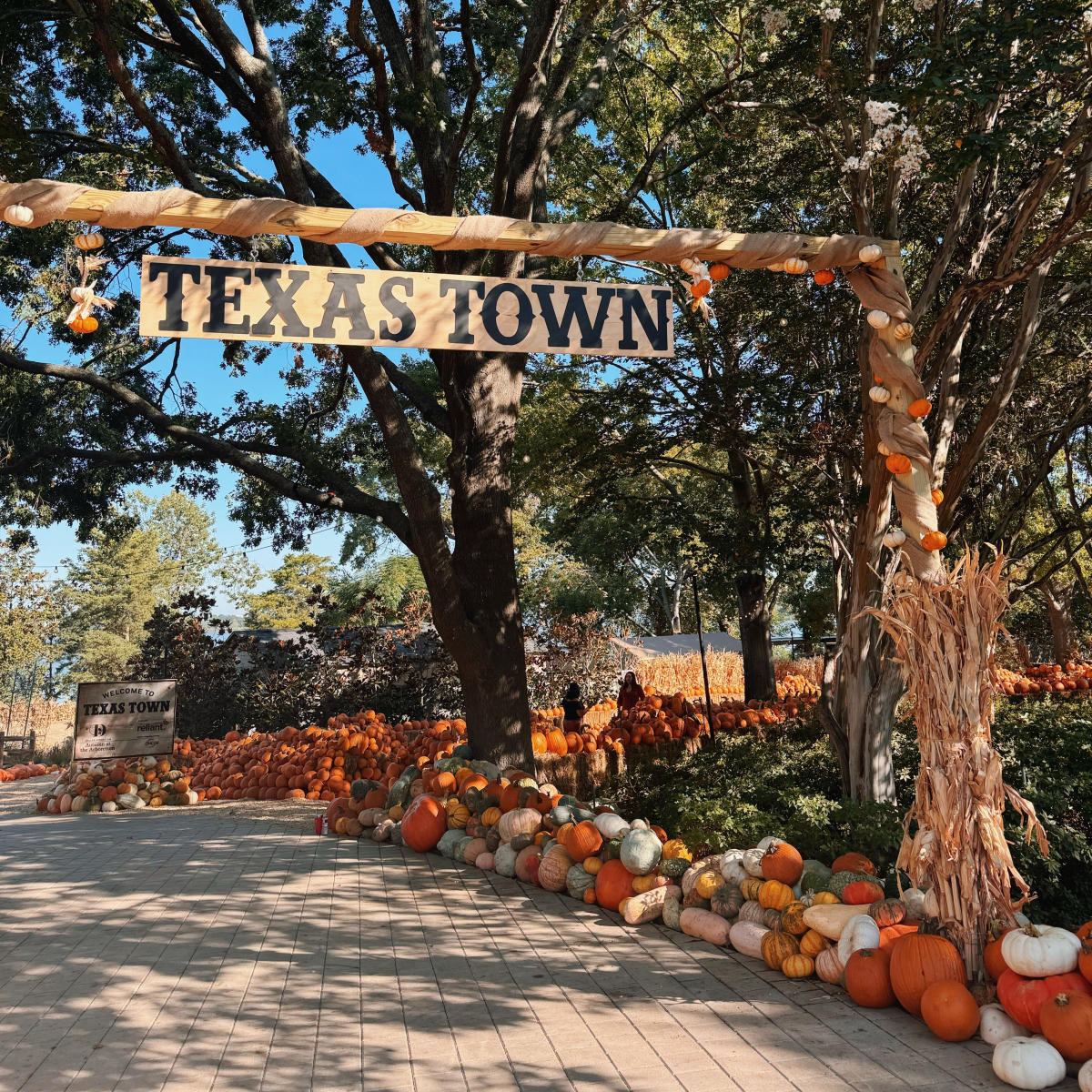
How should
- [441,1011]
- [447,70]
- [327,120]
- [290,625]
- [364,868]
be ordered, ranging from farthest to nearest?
[290,625]
[447,70]
[327,120]
[364,868]
[441,1011]

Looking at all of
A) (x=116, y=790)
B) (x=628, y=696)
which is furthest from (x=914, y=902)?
(x=116, y=790)

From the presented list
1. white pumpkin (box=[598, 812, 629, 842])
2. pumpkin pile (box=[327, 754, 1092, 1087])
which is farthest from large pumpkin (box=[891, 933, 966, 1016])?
white pumpkin (box=[598, 812, 629, 842])

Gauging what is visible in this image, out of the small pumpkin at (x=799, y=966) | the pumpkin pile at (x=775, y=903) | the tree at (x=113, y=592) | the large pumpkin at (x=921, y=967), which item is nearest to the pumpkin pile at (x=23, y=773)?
the pumpkin pile at (x=775, y=903)

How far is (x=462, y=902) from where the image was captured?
5.68 metres

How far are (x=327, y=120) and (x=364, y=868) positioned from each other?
6.72 m

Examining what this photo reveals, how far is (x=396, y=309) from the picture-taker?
4285mm

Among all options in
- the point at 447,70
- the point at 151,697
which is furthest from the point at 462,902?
the point at 447,70

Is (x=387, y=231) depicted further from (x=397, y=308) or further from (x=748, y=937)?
(x=748, y=937)

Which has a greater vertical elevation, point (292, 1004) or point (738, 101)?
point (738, 101)

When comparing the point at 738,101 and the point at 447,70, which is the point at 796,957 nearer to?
the point at 738,101

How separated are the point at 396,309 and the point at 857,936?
11.4 ft

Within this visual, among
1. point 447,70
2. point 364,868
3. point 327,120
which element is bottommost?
point 364,868

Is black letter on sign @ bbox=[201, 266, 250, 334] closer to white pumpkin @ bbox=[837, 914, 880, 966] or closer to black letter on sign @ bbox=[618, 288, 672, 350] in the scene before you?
black letter on sign @ bbox=[618, 288, 672, 350]

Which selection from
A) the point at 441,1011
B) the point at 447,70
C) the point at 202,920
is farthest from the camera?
the point at 447,70
